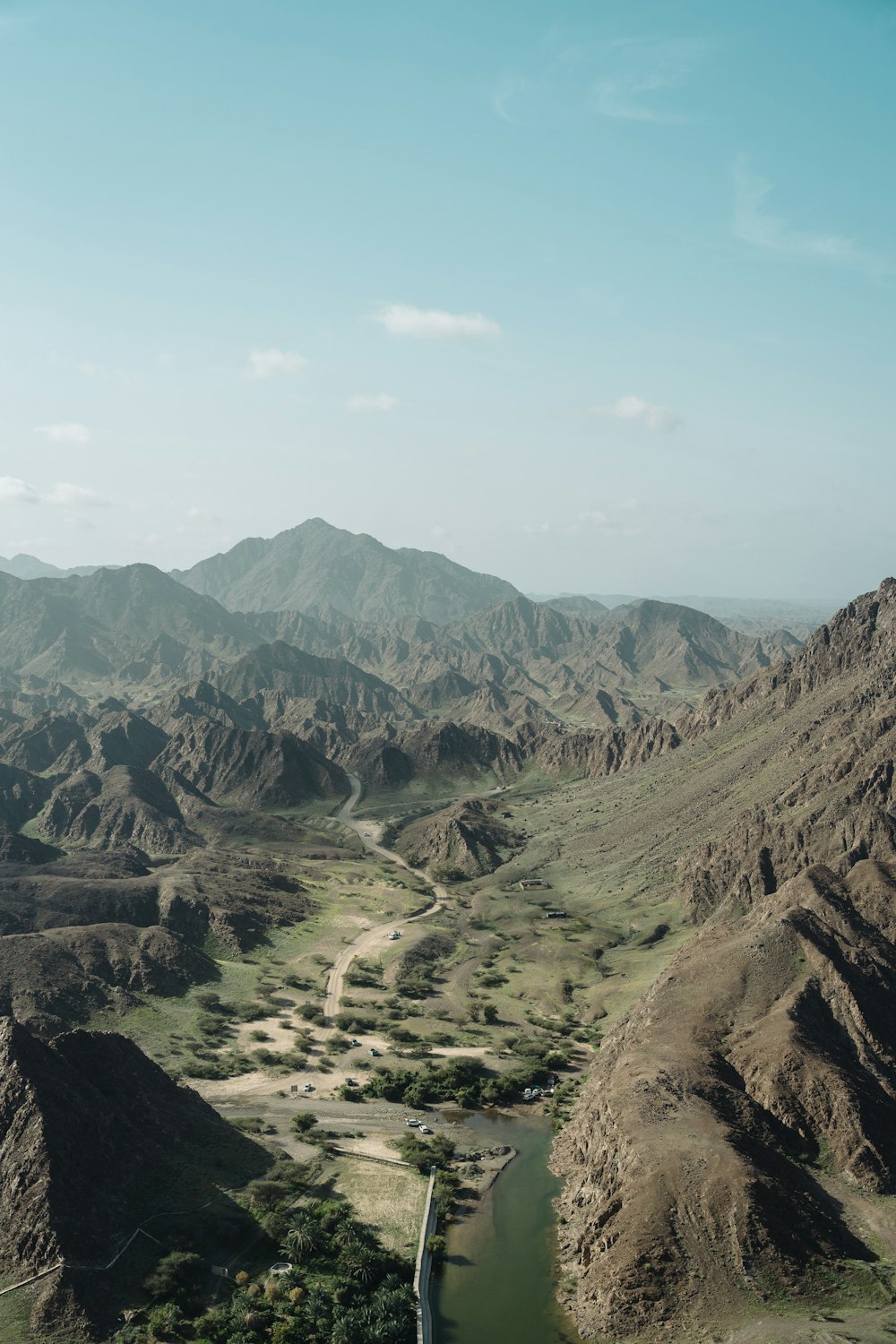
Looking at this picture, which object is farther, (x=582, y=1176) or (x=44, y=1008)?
(x=44, y=1008)

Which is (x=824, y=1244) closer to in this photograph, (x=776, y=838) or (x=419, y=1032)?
(x=419, y=1032)

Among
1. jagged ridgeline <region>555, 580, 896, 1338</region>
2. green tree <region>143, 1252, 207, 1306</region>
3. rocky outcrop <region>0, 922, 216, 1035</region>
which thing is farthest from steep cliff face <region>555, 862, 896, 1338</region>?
rocky outcrop <region>0, 922, 216, 1035</region>

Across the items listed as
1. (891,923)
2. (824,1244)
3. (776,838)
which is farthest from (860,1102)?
(776,838)

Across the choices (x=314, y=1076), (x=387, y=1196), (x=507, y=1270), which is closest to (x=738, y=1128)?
(x=507, y=1270)

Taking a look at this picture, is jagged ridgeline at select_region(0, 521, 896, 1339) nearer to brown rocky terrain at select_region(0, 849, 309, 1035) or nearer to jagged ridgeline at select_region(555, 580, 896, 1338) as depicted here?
jagged ridgeline at select_region(555, 580, 896, 1338)

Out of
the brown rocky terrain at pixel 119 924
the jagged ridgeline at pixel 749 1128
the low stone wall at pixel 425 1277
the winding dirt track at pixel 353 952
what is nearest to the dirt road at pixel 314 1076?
the winding dirt track at pixel 353 952

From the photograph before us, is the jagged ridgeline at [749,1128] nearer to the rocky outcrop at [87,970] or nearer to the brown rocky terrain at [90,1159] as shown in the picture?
the brown rocky terrain at [90,1159]
